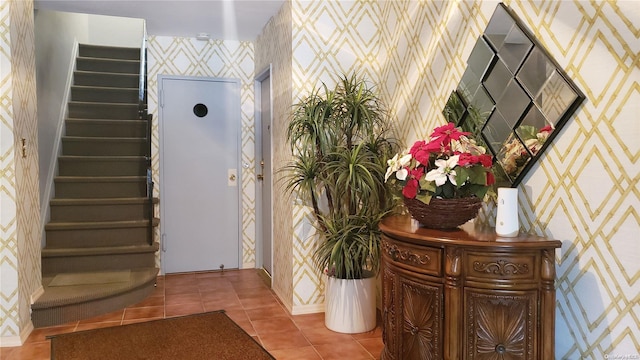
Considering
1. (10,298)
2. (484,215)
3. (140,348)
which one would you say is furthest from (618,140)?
(10,298)

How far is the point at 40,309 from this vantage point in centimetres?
317

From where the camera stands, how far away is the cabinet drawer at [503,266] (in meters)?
1.81

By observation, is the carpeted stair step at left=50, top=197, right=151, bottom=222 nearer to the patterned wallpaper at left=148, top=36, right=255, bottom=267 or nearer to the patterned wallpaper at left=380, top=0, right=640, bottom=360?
the patterned wallpaper at left=148, top=36, right=255, bottom=267

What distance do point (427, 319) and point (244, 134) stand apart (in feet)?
10.9

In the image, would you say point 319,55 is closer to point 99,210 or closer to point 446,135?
point 446,135

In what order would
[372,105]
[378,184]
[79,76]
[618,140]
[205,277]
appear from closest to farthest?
[618,140] → [378,184] → [372,105] → [205,277] → [79,76]

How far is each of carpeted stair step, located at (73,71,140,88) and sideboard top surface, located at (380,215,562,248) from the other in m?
4.61

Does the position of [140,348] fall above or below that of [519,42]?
below

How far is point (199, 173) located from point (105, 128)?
54.9 inches

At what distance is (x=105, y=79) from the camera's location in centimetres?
579

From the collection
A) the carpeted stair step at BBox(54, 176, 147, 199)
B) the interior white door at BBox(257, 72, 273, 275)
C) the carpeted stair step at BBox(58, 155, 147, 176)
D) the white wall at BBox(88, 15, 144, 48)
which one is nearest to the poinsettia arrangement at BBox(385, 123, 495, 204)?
the interior white door at BBox(257, 72, 273, 275)

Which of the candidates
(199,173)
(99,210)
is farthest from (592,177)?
(99,210)

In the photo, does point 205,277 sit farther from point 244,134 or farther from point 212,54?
point 212,54

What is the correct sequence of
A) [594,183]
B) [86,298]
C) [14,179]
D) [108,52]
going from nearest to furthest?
→ [594,183], [14,179], [86,298], [108,52]
